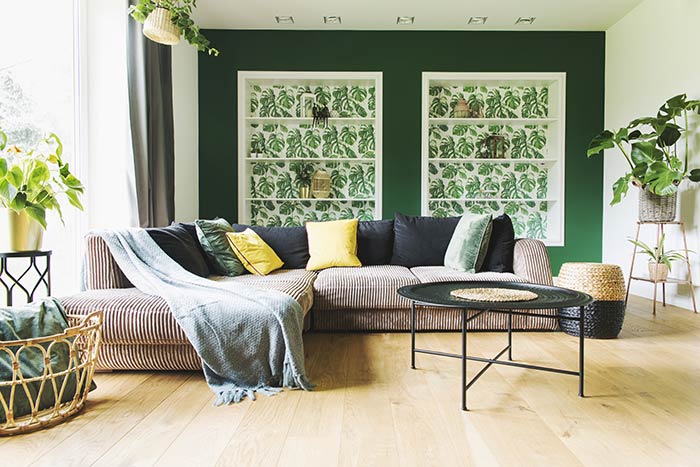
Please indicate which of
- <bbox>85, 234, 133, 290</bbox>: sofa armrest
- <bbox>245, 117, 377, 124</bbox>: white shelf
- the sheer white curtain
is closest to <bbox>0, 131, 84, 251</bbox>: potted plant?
<bbox>85, 234, 133, 290</bbox>: sofa armrest

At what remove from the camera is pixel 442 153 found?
595 centimetres

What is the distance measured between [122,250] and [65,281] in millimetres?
1002

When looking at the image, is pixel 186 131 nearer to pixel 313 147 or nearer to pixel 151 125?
pixel 151 125

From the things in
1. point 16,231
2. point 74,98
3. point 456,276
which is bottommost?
point 456,276

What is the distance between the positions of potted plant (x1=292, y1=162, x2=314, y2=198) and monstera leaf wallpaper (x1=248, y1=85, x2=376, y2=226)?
3cm

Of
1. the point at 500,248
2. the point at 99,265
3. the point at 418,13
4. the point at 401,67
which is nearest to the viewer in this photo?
the point at 99,265

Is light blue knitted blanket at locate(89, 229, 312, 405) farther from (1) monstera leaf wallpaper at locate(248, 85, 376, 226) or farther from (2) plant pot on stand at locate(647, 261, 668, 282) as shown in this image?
(1) monstera leaf wallpaper at locate(248, 85, 376, 226)

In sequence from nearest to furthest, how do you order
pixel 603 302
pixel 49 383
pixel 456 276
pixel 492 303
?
1. pixel 49 383
2. pixel 492 303
3. pixel 603 302
4. pixel 456 276

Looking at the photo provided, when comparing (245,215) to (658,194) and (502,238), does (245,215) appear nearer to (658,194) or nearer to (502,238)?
(502,238)

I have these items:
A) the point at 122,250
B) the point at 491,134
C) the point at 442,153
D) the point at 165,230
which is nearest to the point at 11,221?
the point at 122,250

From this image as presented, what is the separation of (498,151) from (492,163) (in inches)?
6.0

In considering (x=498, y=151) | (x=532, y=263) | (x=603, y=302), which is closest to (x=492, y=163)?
(x=498, y=151)

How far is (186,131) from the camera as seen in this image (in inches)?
211

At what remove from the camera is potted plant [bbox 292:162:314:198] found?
581cm
